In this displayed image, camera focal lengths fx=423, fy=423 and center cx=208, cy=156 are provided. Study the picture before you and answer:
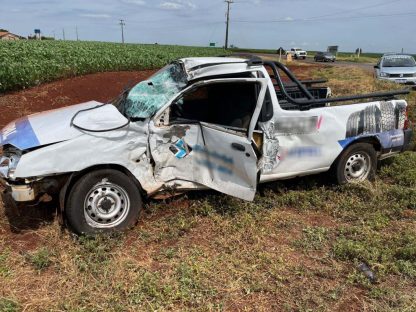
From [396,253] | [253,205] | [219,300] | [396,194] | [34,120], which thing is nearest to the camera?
[219,300]

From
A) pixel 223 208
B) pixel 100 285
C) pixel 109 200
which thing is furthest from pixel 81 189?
pixel 223 208

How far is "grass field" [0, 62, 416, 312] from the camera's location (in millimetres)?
3596

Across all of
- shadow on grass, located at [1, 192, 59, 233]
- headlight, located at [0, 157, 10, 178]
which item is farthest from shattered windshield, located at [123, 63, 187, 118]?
shadow on grass, located at [1, 192, 59, 233]

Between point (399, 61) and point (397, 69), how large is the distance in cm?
110

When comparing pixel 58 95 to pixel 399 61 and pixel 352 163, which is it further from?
pixel 399 61

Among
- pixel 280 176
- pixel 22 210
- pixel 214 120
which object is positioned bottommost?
pixel 22 210

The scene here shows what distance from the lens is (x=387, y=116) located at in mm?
6230

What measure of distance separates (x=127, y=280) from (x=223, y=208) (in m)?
1.85

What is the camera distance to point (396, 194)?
5.90 metres

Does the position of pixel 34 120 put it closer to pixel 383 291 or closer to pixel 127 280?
pixel 127 280

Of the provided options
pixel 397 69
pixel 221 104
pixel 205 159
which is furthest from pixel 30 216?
pixel 397 69

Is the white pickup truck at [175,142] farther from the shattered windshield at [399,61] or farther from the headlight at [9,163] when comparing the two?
the shattered windshield at [399,61]

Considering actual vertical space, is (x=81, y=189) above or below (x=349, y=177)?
above

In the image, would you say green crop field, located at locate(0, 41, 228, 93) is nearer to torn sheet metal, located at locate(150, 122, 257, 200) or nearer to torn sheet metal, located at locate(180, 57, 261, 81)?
torn sheet metal, located at locate(180, 57, 261, 81)
